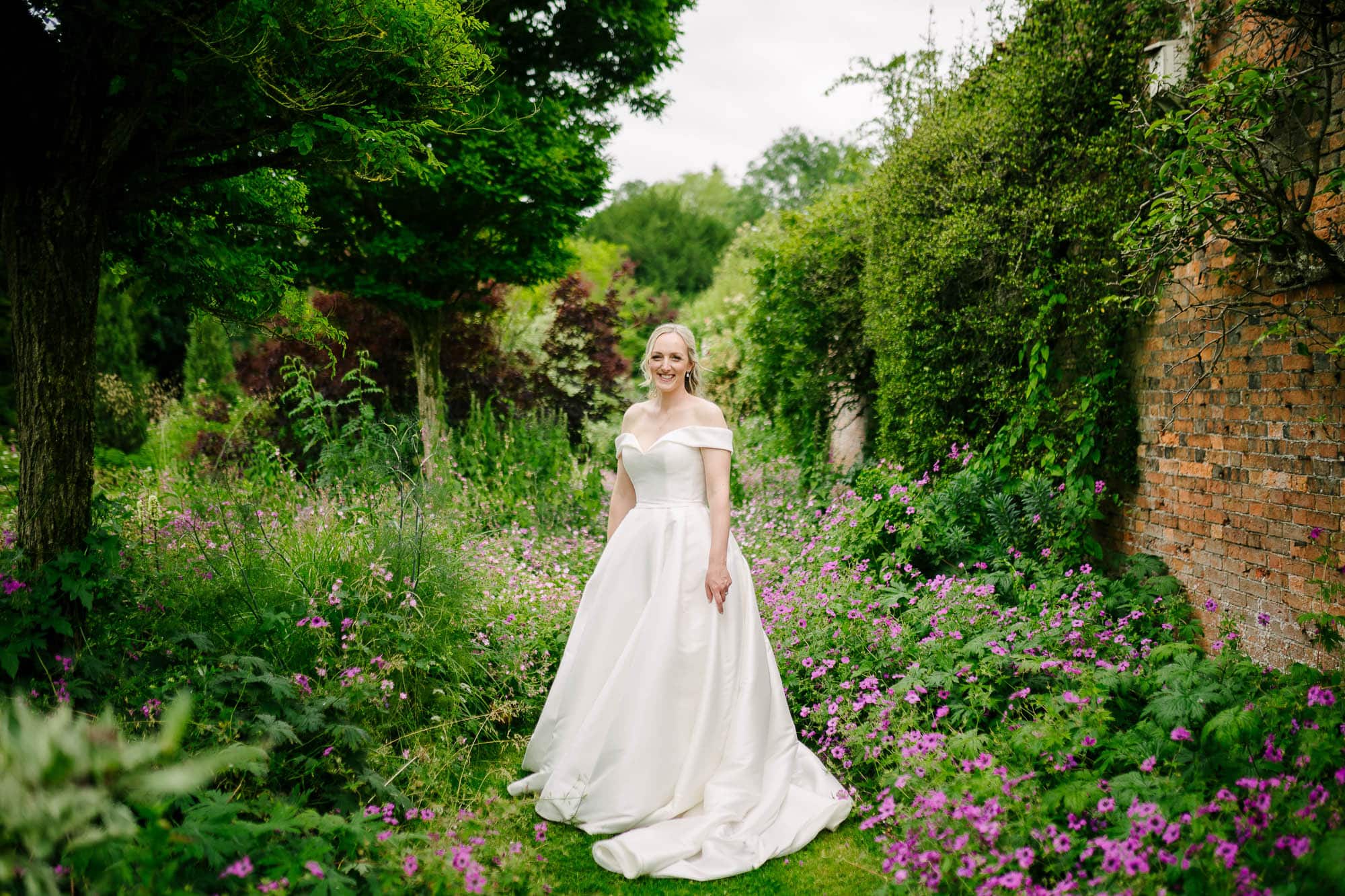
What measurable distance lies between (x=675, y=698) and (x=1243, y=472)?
3.15 meters

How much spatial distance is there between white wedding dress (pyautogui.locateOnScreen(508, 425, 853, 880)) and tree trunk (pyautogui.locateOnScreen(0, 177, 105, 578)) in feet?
7.48

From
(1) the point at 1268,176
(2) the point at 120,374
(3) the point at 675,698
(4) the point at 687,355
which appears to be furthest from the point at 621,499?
(2) the point at 120,374

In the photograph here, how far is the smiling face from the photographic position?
4.23m

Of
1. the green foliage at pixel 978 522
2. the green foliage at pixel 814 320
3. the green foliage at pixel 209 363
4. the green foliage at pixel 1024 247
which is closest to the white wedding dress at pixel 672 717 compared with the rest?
the green foliage at pixel 978 522

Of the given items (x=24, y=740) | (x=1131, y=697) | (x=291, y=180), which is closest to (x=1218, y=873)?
(x=1131, y=697)

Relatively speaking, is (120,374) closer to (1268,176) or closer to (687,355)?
(687,355)

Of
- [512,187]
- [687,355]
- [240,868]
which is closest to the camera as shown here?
[240,868]

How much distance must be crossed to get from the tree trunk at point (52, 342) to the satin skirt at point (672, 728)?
89.8 inches

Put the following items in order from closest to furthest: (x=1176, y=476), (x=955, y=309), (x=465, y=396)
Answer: (x=1176, y=476) → (x=955, y=309) → (x=465, y=396)

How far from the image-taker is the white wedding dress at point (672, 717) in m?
3.56

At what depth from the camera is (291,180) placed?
4.50 meters

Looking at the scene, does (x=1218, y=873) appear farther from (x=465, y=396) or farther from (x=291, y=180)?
(x=465, y=396)

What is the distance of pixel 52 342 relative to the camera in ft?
11.2

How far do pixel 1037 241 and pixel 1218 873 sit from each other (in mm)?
4257
